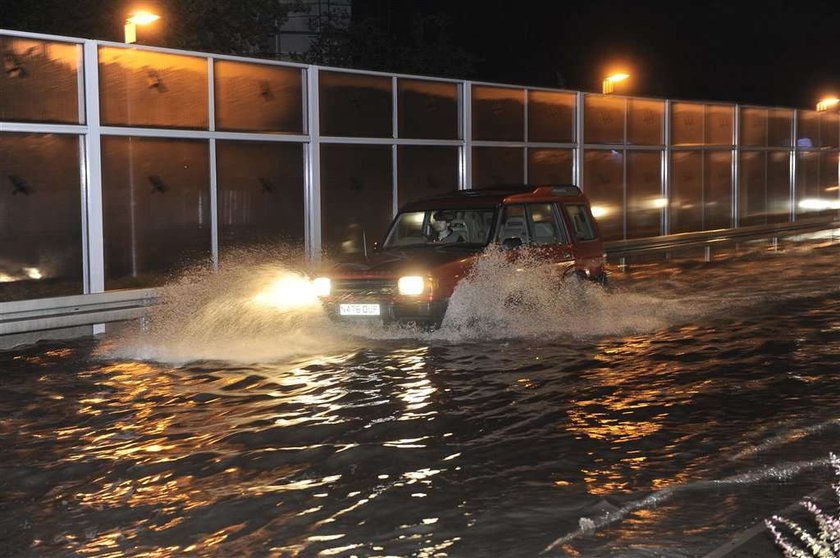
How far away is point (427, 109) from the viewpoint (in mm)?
22266

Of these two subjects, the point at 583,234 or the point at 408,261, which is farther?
the point at 583,234

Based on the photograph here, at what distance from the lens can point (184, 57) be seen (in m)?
17.2

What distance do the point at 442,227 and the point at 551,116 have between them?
1247 cm

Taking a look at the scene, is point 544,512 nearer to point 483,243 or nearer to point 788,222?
point 483,243

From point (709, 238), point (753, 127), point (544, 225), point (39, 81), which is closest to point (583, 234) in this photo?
point (544, 225)

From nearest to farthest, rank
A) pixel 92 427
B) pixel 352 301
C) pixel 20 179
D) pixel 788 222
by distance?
1. pixel 92 427
2. pixel 352 301
3. pixel 20 179
4. pixel 788 222

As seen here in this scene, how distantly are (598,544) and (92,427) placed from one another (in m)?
4.70

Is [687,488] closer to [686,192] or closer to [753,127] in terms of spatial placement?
[686,192]

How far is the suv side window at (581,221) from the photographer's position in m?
15.2

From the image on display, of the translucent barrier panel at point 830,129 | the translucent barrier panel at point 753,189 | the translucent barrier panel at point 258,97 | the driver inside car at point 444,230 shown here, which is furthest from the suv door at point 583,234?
the translucent barrier panel at point 830,129

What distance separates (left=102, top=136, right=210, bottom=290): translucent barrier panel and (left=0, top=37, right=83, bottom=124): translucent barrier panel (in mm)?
822

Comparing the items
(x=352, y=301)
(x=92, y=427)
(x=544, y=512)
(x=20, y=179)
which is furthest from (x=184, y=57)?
(x=544, y=512)

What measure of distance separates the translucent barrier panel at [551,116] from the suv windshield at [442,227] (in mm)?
11155

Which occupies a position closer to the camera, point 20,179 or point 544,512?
point 544,512
